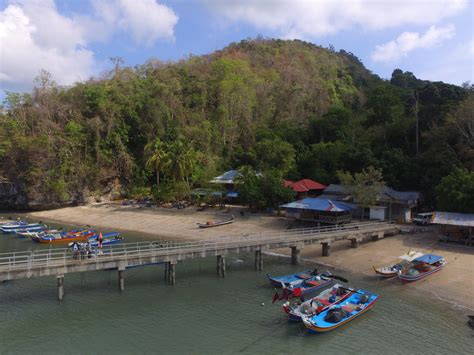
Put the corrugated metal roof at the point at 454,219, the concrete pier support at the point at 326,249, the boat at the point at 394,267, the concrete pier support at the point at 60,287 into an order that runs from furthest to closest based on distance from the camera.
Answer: the concrete pier support at the point at 326,249 < the corrugated metal roof at the point at 454,219 < the boat at the point at 394,267 < the concrete pier support at the point at 60,287

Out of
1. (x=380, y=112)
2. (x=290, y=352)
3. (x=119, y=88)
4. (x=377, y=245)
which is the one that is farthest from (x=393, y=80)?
(x=290, y=352)

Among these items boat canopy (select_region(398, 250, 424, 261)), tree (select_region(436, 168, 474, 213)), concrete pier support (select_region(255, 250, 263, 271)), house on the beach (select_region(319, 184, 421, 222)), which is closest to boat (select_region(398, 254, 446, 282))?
boat canopy (select_region(398, 250, 424, 261))

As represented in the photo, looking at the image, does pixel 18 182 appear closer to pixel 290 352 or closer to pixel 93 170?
pixel 93 170

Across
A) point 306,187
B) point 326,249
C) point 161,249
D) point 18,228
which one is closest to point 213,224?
point 306,187

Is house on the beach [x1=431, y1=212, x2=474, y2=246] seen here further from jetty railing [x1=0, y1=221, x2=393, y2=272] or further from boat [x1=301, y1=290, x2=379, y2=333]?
boat [x1=301, y1=290, x2=379, y2=333]

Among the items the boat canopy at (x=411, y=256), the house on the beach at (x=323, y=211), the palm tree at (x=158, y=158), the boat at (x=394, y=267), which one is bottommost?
the boat at (x=394, y=267)

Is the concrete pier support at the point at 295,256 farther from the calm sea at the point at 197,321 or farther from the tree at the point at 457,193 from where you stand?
the tree at the point at 457,193

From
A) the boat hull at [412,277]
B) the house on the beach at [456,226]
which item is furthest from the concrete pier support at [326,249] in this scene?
the house on the beach at [456,226]
